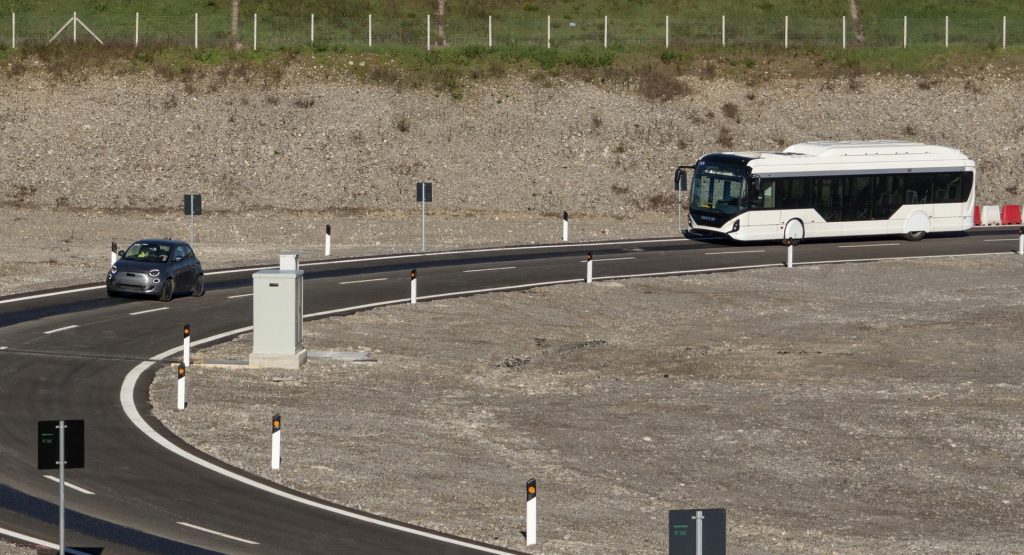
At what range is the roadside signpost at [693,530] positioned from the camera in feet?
47.2

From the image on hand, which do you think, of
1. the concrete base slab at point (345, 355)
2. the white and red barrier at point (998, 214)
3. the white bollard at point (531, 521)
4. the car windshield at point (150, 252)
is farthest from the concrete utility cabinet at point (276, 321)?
the white and red barrier at point (998, 214)

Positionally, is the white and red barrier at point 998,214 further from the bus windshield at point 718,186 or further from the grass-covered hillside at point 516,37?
the bus windshield at point 718,186

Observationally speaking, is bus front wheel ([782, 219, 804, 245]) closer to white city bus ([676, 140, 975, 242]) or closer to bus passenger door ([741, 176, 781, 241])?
white city bus ([676, 140, 975, 242])

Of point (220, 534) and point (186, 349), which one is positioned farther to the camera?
point (186, 349)

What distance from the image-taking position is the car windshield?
1602 inches

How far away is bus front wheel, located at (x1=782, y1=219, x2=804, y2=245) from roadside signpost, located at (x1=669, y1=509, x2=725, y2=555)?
136 feet

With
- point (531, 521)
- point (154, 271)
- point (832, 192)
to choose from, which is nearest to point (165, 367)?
point (154, 271)

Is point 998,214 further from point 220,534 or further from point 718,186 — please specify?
point 220,534

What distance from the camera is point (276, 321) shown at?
32.5m

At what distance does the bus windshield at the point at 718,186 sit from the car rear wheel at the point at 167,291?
2119cm

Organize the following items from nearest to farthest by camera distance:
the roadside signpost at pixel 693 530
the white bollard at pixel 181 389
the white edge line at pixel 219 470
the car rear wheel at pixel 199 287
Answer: the roadside signpost at pixel 693 530 < the white edge line at pixel 219 470 < the white bollard at pixel 181 389 < the car rear wheel at pixel 199 287

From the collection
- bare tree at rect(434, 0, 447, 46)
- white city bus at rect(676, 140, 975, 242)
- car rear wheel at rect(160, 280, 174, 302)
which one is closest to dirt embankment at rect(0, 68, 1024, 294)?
white city bus at rect(676, 140, 975, 242)

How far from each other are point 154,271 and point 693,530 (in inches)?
1102

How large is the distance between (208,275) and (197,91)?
25008 mm
